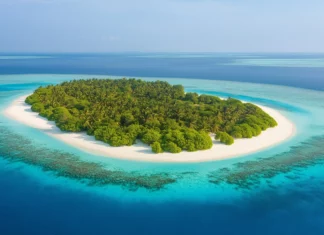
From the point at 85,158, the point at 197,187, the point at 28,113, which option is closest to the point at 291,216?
the point at 197,187

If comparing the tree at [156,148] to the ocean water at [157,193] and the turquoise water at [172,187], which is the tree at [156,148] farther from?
the ocean water at [157,193]

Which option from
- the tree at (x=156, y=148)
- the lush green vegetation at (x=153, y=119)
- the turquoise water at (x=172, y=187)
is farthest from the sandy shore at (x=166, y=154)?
the turquoise water at (x=172, y=187)

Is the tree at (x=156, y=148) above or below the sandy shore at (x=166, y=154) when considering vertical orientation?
above

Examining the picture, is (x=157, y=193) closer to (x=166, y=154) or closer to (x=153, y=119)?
(x=166, y=154)

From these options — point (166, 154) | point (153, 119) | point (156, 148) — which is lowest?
point (166, 154)

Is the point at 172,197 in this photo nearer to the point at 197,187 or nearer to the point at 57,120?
the point at 197,187

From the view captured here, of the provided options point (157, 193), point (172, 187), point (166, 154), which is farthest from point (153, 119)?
point (157, 193)
